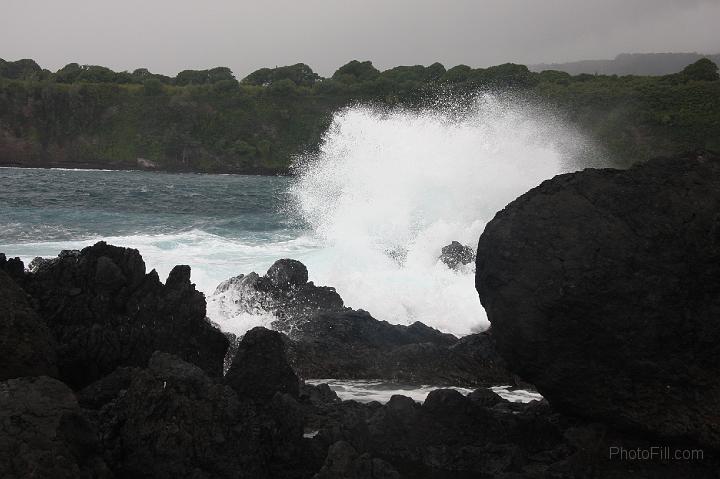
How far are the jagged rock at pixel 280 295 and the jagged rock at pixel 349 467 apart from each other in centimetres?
544

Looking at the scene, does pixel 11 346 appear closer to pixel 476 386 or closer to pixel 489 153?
pixel 476 386

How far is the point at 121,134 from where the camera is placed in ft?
243

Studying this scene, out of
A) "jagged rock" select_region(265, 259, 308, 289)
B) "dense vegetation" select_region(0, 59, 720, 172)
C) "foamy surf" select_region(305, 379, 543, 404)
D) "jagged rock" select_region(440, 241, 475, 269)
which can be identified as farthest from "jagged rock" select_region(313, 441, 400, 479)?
"dense vegetation" select_region(0, 59, 720, 172)

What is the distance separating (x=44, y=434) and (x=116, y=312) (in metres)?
2.67

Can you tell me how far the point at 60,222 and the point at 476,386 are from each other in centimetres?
1619

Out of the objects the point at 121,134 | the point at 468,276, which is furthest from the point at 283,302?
the point at 121,134

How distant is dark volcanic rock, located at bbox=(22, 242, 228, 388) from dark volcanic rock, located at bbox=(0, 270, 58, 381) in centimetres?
62

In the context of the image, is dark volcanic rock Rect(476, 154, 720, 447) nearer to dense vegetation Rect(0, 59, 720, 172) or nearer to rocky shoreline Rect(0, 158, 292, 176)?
dense vegetation Rect(0, 59, 720, 172)

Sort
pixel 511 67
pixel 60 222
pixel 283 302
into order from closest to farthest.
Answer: pixel 283 302
pixel 60 222
pixel 511 67

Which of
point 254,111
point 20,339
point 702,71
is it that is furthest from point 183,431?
point 254,111

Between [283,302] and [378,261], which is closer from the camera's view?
[283,302]

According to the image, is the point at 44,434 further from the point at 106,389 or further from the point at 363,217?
the point at 363,217

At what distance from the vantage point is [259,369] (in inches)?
238

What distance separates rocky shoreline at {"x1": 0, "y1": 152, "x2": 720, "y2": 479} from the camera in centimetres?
484
